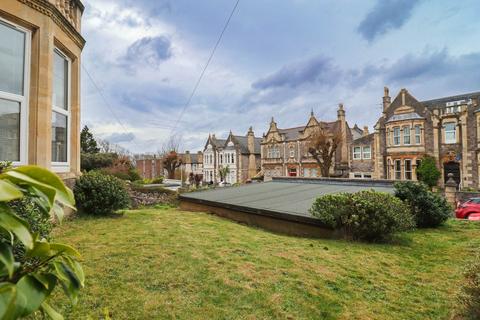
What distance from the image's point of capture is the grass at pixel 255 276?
3.13 m

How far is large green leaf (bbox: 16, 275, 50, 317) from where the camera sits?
73 centimetres

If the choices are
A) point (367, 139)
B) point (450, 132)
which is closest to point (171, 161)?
point (367, 139)

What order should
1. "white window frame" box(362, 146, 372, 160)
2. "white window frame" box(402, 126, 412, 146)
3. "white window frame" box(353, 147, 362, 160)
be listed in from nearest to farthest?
1. "white window frame" box(402, 126, 412, 146)
2. "white window frame" box(362, 146, 372, 160)
3. "white window frame" box(353, 147, 362, 160)

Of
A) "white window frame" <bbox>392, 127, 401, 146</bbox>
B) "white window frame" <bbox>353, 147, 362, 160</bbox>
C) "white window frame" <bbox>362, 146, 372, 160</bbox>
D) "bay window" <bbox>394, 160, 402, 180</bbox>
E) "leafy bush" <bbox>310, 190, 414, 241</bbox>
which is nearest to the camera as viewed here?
"leafy bush" <bbox>310, 190, 414, 241</bbox>

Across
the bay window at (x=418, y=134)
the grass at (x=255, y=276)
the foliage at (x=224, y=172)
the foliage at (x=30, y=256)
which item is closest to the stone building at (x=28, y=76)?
the grass at (x=255, y=276)

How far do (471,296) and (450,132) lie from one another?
94.4ft

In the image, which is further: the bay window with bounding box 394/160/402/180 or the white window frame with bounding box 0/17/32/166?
the bay window with bounding box 394/160/402/180

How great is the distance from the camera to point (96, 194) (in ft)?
26.0

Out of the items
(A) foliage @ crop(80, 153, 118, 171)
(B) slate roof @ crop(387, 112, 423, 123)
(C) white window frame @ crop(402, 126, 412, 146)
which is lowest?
(A) foliage @ crop(80, 153, 118, 171)

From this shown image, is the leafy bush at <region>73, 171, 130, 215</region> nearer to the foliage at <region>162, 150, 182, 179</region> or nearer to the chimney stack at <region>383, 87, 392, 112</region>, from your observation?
the chimney stack at <region>383, 87, 392, 112</region>

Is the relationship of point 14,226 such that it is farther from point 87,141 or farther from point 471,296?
point 87,141

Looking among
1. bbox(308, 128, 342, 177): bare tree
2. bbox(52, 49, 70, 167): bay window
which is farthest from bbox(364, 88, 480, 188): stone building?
bbox(52, 49, 70, 167): bay window

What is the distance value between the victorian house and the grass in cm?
2351

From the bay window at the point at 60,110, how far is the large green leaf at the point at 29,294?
24.1 ft
